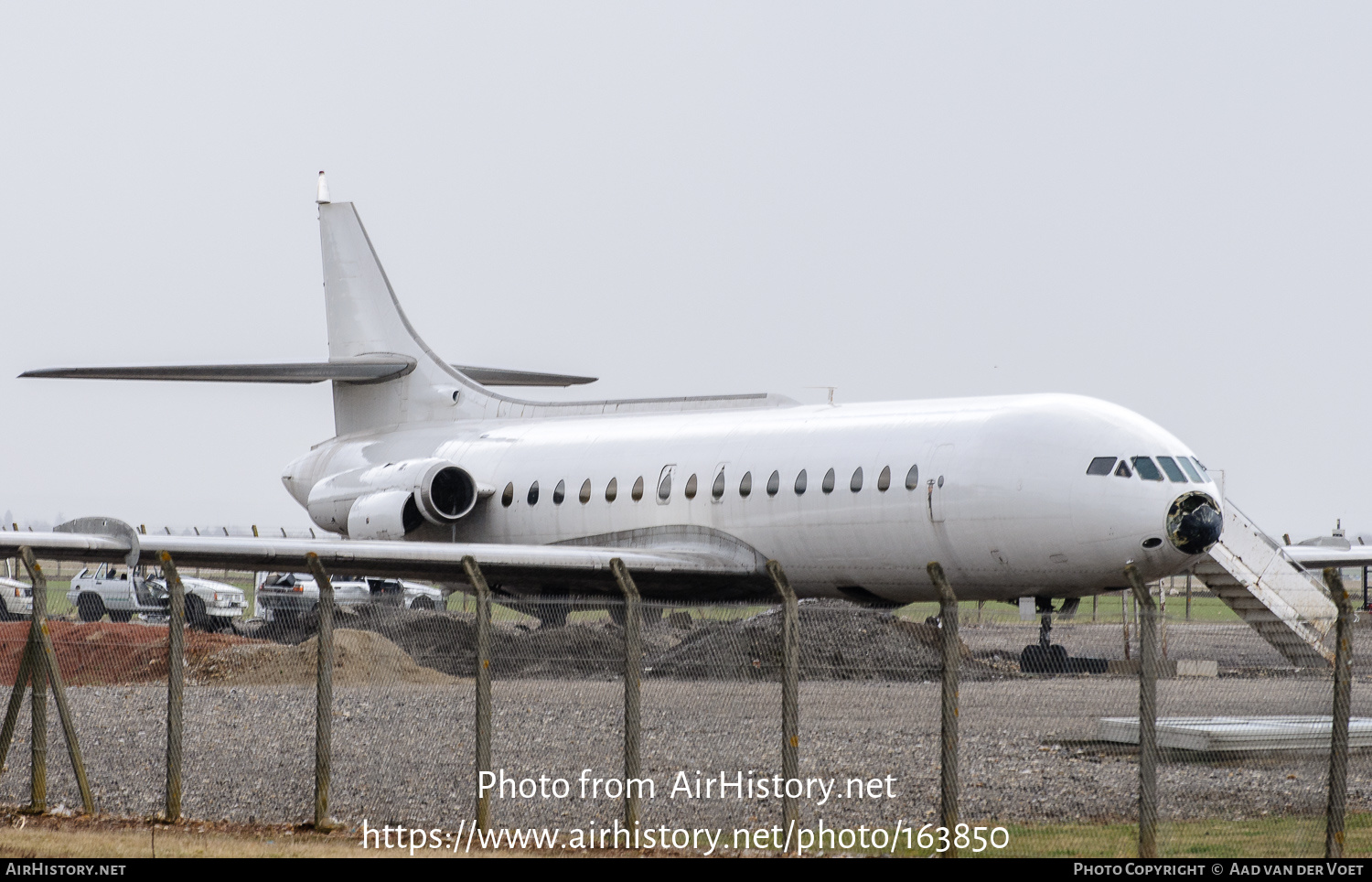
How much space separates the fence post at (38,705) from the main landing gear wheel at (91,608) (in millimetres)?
27698

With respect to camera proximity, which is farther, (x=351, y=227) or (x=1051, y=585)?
(x=351, y=227)

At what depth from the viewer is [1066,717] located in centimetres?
1095

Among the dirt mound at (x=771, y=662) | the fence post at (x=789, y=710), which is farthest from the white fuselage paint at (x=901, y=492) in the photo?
the fence post at (x=789, y=710)

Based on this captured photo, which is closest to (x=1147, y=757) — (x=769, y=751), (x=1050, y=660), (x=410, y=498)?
(x=1050, y=660)

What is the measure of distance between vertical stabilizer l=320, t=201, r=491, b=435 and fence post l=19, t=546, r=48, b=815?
811 inches

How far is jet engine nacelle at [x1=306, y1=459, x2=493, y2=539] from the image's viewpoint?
28.4m

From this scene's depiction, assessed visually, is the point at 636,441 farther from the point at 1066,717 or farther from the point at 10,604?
the point at 10,604

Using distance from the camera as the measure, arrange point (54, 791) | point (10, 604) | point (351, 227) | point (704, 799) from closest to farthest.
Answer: point (704, 799), point (54, 791), point (351, 227), point (10, 604)

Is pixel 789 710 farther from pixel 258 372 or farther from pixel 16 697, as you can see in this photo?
pixel 258 372

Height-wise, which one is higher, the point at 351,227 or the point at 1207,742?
the point at 351,227

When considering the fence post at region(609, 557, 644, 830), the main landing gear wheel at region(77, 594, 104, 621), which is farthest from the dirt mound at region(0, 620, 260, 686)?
the main landing gear wheel at region(77, 594, 104, 621)

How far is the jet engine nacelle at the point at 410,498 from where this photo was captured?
2838 cm
